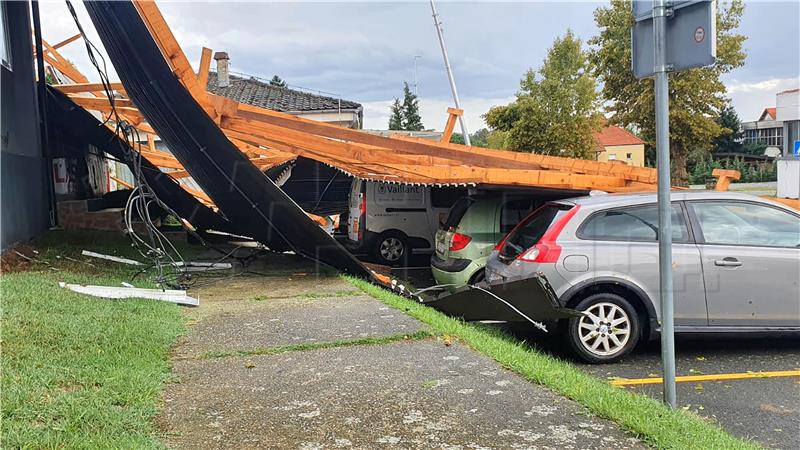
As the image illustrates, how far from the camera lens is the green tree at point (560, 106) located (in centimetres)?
2698

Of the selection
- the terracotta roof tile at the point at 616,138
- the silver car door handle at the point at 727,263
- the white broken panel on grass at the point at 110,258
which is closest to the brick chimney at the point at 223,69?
the white broken panel on grass at the point at 110,258

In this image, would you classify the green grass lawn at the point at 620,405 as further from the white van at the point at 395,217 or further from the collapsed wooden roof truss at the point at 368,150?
the white van at the point at 395,217

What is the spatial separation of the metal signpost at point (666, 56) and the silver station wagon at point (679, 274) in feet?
4.96

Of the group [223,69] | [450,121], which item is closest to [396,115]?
[223,69]

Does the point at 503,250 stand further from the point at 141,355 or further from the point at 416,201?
the point at 416,201

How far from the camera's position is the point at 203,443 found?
3.10m

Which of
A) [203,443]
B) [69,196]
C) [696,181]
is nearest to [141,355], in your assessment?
[203,443]

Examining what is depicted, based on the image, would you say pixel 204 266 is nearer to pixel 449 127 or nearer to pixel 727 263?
pixel 449 127

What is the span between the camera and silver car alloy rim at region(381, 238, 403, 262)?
1108cm

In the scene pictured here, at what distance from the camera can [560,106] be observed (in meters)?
27.1

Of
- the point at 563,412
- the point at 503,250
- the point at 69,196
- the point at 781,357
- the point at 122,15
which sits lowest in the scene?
the point at 781,357

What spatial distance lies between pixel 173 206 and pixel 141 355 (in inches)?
265

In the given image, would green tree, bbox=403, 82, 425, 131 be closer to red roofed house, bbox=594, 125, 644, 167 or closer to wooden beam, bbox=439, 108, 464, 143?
red roofed house, bbox=594, 125, 644, 167

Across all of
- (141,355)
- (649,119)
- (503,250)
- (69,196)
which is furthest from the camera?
(649,119)
